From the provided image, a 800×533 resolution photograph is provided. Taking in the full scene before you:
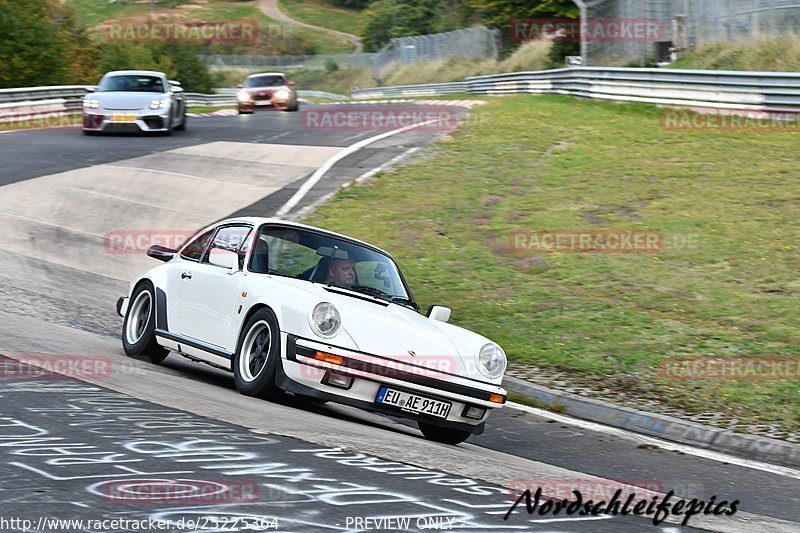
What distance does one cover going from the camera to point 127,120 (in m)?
25.3

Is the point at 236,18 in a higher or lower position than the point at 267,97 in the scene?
higher

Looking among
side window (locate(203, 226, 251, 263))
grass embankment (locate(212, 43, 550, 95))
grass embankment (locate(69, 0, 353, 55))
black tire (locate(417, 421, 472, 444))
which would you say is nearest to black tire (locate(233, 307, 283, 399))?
side window (locate(203, 226, 251, 263))

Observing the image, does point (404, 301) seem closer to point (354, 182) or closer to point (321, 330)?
point (321, 330)

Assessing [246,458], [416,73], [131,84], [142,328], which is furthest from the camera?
[416,73]

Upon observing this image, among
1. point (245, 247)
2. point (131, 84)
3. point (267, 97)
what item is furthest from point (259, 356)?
point (267, 97)

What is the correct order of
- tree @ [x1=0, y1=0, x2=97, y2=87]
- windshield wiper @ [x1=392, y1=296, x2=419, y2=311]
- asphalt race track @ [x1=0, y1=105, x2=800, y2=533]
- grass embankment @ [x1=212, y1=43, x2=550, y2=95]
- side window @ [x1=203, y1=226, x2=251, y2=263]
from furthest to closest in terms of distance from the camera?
1. grass embankment @ [x1=212, y1=43, x2=550, y2=95]
2. tree @ [x1=0, y1=0, x2=97, y2=87]
3. side window @ [x1=203, y1=226, x2=251, y2=263]
4. windshield wiper @ [x1=392, y1=296, x2=419, y2=311]
5. asphalt race track @ [x1=0, y1=105, x2=800, y2=533]

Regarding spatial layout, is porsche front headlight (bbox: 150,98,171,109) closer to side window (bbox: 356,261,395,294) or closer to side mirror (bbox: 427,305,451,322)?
side window (bbox: 356,261,395,294)

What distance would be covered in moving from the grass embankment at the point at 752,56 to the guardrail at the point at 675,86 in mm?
2639

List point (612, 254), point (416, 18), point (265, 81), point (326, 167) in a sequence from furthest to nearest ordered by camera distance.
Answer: point (416, 18) → point (265, 81) → point (326, 167) → point (612, 254)

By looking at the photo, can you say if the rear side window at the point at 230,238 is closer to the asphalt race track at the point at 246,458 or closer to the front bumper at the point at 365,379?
the asphalt race track at the point at 246,458

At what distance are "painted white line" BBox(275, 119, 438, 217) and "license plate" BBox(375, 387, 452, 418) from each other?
9.57 metres

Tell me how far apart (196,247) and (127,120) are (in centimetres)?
1660

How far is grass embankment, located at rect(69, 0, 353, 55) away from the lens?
387 ft

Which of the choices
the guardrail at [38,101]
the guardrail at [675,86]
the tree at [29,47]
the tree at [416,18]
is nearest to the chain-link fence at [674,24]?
the guardrail at [675,86]
